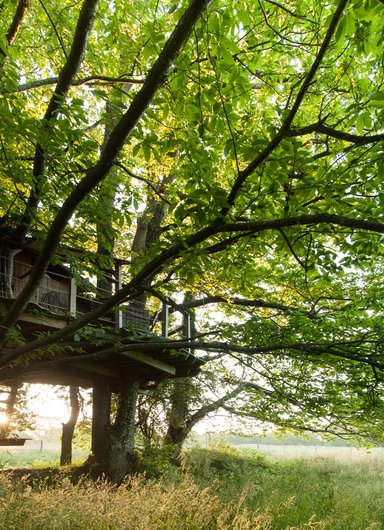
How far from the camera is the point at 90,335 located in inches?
307

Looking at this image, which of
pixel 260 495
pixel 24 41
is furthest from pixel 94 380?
pixel 24 41

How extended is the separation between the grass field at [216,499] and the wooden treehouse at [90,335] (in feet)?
7.55

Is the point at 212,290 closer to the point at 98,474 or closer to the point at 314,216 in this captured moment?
the point at 98,474


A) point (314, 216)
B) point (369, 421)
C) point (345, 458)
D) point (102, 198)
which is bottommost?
point (345, 458)

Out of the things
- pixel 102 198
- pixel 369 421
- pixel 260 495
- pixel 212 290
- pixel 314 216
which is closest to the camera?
pixel 314 216

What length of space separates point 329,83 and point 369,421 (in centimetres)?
804

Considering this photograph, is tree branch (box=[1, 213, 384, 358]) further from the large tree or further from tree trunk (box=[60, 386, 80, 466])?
tree trunk (box=[60, 386, 80, 466])

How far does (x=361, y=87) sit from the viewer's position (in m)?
4.73

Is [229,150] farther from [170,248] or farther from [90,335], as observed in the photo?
[90,335]

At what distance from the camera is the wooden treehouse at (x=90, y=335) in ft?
26.1

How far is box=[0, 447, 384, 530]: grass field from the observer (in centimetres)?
497

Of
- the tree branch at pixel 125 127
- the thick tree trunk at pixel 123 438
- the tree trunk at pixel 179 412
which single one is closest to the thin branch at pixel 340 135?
the tree branch at pixel 125 127

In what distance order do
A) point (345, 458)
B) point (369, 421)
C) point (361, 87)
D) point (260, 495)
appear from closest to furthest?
point (361, 87)
point (369, 421)
point (260, 495)
point (345, 458)

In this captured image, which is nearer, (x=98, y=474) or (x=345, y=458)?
(x=98, y=474)
